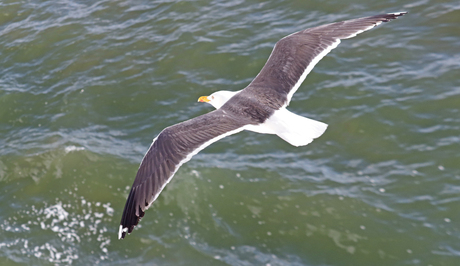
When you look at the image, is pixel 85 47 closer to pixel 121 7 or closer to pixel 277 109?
pixel 121 7

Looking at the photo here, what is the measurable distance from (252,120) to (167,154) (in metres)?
1.24

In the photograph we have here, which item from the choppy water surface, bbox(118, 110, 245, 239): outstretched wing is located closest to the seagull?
bbox(118, 110, 245, 239): outstretched wing

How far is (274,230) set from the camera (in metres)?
7.97

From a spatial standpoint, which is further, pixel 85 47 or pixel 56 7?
pixel 56 7

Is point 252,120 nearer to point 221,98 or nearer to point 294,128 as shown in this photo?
point 294,128

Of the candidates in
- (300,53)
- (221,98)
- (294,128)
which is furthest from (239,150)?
(294,128)

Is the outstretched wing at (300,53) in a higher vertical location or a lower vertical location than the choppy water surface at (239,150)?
higher

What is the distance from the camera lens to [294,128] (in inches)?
258

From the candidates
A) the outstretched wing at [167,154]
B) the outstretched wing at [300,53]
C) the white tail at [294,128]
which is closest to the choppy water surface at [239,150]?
the outstretched wing at [300,53]

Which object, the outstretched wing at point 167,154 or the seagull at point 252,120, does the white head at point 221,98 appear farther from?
the outstretched wing at point 167,154

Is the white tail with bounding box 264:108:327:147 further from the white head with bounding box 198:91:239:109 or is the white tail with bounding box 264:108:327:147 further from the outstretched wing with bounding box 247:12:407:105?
the white head with bounding box 198:91:239:109

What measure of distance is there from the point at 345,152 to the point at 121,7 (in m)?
7.96

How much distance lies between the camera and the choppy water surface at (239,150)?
771cm

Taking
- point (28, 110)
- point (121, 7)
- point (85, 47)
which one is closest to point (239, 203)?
point (28, 110)
